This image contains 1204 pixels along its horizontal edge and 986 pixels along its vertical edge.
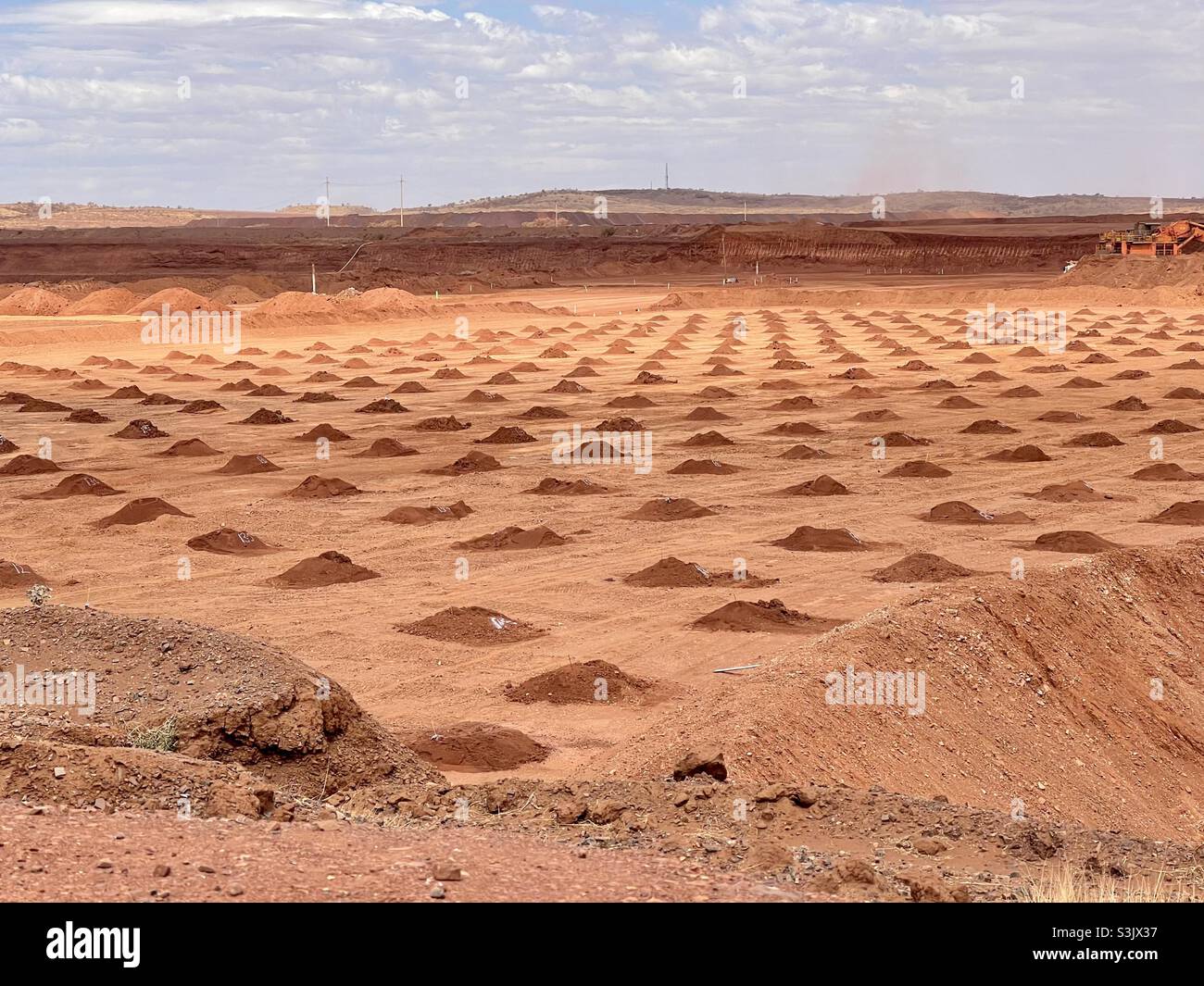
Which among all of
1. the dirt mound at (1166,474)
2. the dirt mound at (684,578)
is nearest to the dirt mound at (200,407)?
the dirt mound at (1166,474)

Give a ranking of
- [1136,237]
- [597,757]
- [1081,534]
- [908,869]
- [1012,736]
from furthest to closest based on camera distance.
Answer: [1136,237] → [1081,534] → [1012,736] → [597,757] → [908,869]

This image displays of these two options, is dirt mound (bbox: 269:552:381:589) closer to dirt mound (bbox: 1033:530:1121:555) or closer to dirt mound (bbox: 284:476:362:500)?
dirt mound (bbox: 284:476:362:500)

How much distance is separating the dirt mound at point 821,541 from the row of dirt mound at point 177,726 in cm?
953

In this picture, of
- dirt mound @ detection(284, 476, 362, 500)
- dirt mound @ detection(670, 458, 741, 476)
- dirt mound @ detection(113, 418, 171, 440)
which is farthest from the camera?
dirt mound @ detection(113, 418, 171, 440)

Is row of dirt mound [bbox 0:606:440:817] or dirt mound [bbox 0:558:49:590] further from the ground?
row of dirt mound [bbox 0:606:440:817]

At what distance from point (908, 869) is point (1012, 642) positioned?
246 inches

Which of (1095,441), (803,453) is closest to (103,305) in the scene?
(803,453)

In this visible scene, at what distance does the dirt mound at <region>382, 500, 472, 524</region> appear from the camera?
67.4ft

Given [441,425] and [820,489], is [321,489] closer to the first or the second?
[820,489]

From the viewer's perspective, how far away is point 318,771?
8.55 metres

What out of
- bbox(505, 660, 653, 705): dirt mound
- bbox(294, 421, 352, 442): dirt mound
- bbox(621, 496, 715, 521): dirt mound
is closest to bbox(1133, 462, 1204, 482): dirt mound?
bbox(621, 496, 715, 521): dirt mound

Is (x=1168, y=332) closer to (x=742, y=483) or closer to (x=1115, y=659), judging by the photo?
(x=742, y=483)

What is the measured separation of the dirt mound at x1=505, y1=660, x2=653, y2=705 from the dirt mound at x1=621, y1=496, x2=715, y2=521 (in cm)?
802
